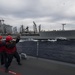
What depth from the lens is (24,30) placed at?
111812 millimetres

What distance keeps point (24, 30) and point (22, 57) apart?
103 m

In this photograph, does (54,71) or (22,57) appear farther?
(22,57)

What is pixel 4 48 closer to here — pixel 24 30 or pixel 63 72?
pixel 63 72

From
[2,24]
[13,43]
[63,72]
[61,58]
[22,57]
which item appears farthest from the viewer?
[2,24]

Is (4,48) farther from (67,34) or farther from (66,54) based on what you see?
(67,34)

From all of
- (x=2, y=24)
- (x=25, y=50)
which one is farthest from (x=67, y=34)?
(x=25, y=50)

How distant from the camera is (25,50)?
10.3 meters

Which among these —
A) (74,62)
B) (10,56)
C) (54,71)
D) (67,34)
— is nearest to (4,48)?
(10,56)

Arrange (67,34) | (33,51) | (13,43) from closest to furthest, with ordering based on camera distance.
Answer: (13,43)
(33,51)
(67,34)

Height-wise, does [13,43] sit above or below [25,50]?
above

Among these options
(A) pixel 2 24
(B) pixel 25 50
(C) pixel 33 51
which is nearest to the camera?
(C) pixel 33 51

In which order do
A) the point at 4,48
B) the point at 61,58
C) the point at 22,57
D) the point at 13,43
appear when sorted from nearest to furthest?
the point at 13,43 → the point at 4,48 → the point at 61,58 → the point at 22,57

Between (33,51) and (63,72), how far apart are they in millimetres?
3808

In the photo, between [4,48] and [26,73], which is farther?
[4,48]
